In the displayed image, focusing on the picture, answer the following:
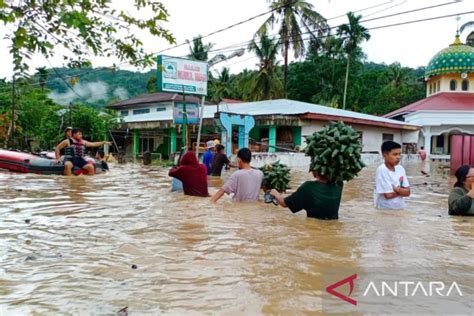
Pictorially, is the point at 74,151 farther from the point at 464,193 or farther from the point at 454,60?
the point at 454,60

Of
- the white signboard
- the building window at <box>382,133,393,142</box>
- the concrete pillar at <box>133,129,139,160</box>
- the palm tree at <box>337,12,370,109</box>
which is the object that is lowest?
the concrete pillar at <box>133,129,139,160</box>

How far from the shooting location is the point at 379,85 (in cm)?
5444

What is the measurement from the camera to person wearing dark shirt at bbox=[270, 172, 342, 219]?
593 centimetres

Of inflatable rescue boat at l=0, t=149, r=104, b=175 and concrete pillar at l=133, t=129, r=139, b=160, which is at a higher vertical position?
concrete pillar at l=133, t=129, r=139, b=160

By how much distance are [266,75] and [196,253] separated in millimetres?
33330

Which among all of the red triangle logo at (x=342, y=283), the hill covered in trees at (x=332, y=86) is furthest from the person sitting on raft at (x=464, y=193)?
the hill covered in trees at (x=332, y=86)

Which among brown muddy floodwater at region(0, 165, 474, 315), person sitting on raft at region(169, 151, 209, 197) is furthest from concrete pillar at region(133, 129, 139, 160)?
person sitting on raft at region(169, 151, 209, 197)

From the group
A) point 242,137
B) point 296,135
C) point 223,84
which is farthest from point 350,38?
point 242,137

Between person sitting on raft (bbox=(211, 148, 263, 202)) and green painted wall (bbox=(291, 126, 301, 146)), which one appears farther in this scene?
green painted wall (bbox=(291, 126, 301, 146))

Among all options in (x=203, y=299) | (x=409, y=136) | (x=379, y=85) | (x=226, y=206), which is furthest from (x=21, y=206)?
(x=379, y=85)

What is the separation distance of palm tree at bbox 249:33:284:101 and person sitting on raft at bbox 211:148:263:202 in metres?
29.7

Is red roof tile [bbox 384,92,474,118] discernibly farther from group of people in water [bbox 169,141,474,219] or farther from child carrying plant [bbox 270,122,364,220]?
child carrying plant [bbox 270,122,364,220]

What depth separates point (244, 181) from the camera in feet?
24.0

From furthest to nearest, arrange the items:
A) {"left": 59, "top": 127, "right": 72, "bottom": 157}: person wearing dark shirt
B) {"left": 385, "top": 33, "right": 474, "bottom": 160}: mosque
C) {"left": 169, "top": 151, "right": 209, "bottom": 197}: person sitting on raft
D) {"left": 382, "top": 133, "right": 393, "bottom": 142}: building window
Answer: {"left": 385, "top": 33, "right": 474, "bottom": 160}: mosque
{"left": 382, "top": 133, "right": 393, "bottom": 142}: building window
{"left": 59, "top": 127, "right": 72, "bottom": 157}: person wearing dark shirt
{"left": 169, "top": 151, "right": 209, "bottom": 197}: person sitting on raft
